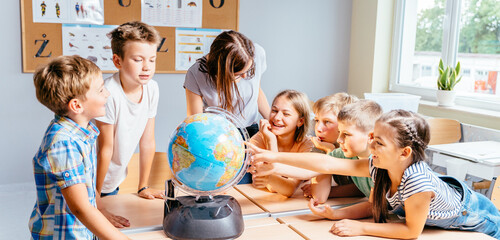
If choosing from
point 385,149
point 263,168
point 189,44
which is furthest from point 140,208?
point 189,44

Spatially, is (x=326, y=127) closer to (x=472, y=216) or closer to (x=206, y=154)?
(x=472, y=216)

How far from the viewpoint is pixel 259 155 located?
5.64 ft

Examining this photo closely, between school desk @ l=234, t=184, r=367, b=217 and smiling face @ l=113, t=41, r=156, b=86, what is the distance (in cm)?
69

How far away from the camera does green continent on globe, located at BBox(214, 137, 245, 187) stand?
152 cm

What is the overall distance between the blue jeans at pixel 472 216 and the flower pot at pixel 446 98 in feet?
7.69

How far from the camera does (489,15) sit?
12.6 feet

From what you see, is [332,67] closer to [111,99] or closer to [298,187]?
[298,187]

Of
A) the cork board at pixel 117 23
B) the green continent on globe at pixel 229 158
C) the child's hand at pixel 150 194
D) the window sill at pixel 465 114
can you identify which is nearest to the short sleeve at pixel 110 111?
the child's hand at pixel 150 194

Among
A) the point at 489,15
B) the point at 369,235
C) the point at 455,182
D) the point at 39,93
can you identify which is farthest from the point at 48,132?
the point at 489,15

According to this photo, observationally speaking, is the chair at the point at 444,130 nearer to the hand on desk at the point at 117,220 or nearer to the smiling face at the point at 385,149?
the smiling face at the point at 385,149

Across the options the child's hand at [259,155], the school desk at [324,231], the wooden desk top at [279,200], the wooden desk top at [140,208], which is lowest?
the wooden desk top at [140,208]

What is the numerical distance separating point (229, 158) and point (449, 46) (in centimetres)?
333

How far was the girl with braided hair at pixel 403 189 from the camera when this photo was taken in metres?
1.57

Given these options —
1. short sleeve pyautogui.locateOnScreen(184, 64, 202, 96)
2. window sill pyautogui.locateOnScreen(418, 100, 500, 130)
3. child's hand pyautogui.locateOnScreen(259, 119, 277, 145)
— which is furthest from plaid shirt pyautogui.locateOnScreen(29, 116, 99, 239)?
window sill pyautogui.locateOnScreen(418, 100, 500, 130)
